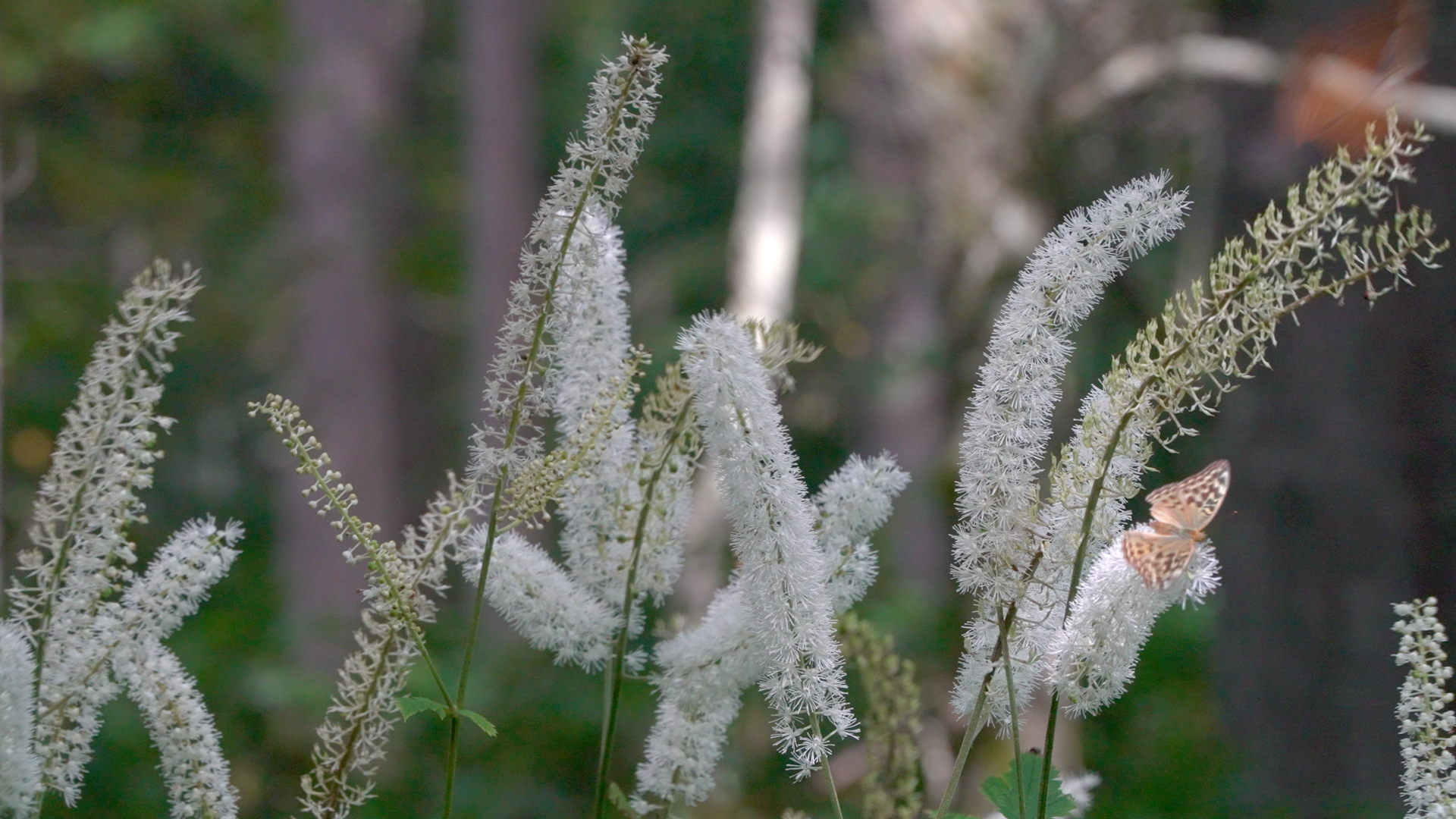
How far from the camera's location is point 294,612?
9.56m

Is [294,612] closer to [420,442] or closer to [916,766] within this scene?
[420,442]

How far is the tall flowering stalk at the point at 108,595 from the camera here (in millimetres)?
1056

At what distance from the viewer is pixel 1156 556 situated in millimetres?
1041

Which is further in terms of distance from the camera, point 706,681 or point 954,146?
point 954,146

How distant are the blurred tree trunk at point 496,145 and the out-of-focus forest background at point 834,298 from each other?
4 cm

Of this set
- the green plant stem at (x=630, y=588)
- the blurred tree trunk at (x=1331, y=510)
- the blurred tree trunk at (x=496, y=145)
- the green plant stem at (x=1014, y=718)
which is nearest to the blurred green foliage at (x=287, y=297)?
the blurred tree trunk at (x=1331, y=510)

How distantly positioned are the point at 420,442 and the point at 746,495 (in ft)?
46.5

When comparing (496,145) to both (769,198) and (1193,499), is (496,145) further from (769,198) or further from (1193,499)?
(1193,499)

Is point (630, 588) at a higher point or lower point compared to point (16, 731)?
higher

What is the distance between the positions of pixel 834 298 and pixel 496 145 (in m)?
4.53

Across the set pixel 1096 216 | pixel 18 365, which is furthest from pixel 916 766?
pixel 18 365

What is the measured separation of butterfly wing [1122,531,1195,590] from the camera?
1023 millimetres

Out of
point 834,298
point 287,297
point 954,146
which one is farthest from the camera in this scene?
point 287,297

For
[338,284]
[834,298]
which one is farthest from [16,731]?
[338,284]
